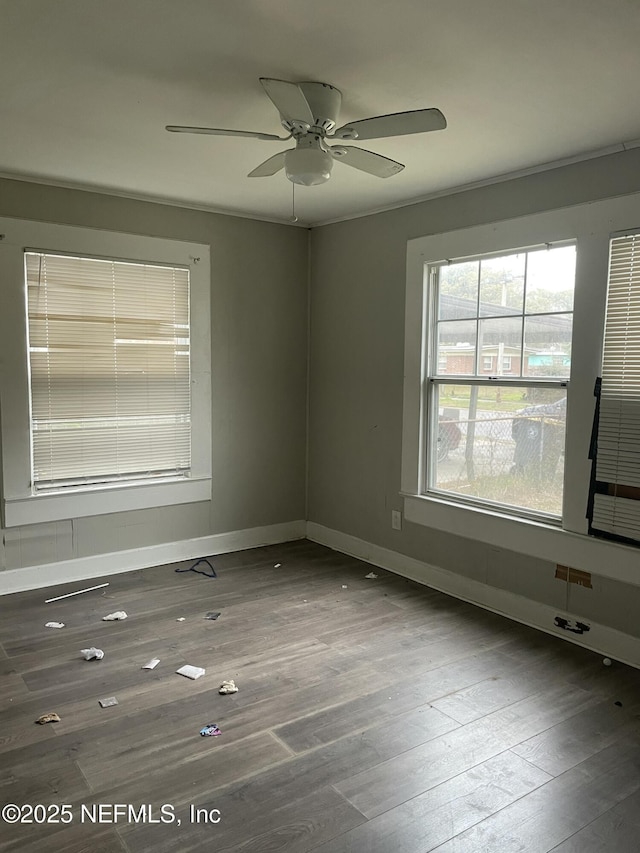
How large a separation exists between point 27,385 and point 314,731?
264 cm

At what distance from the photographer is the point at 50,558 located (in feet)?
13.1

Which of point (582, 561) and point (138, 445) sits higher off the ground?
point (138, 445)

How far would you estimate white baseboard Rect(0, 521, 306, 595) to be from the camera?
392 cm

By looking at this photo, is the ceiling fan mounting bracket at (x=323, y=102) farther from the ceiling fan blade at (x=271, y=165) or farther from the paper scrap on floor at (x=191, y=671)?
the paper scrap on floor at (x=191, y=671)

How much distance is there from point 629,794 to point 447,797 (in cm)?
62

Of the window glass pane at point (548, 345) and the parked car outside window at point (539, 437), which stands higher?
the window glass pane at point (548, 345)

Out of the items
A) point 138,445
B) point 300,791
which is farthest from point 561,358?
point 138,445

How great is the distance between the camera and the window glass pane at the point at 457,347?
3777 mm

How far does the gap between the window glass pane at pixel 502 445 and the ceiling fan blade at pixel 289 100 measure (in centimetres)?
191

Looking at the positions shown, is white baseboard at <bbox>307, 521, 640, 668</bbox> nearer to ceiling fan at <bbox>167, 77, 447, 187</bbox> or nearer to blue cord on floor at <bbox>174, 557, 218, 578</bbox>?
blue cord on floor at <bbox>174, 557, 218, 578</bbox>

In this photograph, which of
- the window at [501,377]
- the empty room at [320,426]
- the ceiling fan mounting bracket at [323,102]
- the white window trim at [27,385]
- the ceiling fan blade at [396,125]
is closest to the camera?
the empty room at [320,426]

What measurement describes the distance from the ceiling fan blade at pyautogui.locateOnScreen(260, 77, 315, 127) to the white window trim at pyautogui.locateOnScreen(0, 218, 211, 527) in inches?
82.3

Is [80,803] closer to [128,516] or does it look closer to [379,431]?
[128,516]

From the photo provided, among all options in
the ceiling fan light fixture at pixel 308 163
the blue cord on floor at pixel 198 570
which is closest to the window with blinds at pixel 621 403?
the ceiling fan light fixture at pixel 308 163
